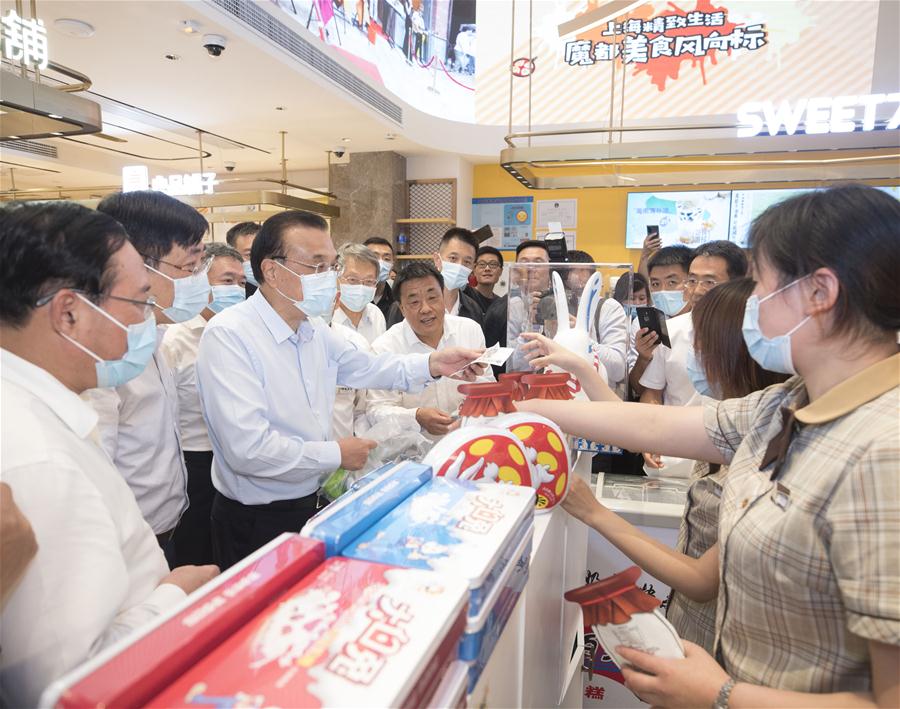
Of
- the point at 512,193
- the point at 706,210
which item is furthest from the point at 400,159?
the point at 706,210

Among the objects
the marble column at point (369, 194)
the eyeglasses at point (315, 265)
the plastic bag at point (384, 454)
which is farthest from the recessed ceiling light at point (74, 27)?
the plastic bag at point (384, 454)

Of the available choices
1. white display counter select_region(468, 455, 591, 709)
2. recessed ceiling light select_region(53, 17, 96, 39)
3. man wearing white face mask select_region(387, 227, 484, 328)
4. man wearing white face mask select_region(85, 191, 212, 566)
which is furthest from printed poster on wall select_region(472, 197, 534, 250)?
white display counter select_region(468, 455, 591, 709)

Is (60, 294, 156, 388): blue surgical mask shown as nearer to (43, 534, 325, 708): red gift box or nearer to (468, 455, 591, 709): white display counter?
(43, 534, 325, 708): red gift box

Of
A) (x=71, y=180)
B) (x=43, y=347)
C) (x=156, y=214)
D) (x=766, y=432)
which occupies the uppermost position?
(x=71, y=180)

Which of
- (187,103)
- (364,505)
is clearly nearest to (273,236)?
(364,505)

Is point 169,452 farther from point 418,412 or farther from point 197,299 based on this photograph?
point 418,412

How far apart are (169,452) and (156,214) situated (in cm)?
79

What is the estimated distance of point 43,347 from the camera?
1083 mm

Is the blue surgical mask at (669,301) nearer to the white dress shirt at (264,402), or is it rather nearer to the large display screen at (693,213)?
the white dress shirt at (264,402)

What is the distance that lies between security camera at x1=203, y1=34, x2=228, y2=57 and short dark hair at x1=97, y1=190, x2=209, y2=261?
3.42 metres

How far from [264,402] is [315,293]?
0.44m

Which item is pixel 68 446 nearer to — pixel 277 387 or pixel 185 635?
pixel 185 635

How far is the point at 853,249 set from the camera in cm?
95

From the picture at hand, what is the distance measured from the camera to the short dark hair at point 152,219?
6.40 ft
